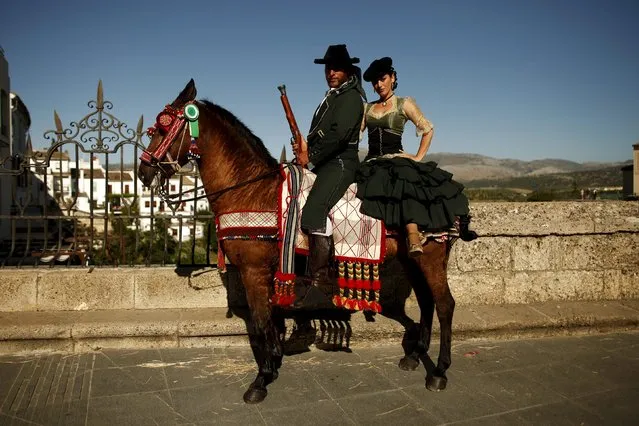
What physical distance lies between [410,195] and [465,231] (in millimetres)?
696

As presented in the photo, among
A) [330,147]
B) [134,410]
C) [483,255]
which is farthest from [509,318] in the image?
[134,410]

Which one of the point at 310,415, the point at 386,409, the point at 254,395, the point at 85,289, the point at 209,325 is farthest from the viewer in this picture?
the point at 85,289

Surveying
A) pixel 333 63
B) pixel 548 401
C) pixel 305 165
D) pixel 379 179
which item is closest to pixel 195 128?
pixel 305 165

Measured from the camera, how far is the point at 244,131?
4.28 metres

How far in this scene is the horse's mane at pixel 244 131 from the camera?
4.19 meters

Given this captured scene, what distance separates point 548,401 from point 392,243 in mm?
1787

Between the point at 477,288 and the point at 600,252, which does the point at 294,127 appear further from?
the point at 600,252

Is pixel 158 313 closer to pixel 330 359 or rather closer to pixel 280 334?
pixel 280 334

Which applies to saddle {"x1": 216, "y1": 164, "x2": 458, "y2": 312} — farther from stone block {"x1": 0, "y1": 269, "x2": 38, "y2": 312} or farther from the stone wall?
stone block {"x1": 0, "y1": 269, "x2": 38, "y2": 312}

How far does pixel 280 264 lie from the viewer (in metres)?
4.01

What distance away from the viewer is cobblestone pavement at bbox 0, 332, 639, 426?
11.8 feet

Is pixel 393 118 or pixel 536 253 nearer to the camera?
pixel 393 118

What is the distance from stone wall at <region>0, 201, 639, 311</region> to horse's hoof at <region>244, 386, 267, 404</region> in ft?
6.05

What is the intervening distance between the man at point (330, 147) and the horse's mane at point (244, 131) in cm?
38
